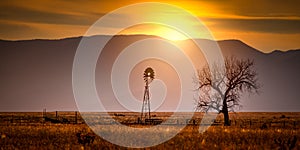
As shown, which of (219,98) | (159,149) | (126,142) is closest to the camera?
(159,149)

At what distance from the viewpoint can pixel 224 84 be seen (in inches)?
3066

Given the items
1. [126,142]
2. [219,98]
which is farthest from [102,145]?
[219,98]

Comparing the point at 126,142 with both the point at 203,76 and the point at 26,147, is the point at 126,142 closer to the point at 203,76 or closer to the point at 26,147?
the point at 26,147

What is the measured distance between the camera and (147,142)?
3850 cm

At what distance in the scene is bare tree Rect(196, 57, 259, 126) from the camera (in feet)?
252

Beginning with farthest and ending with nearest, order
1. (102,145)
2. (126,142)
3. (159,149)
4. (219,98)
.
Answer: (219,98) → (126,142) → (102,145) → (159,149)

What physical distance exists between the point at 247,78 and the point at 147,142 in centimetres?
4024

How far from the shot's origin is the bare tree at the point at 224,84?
252ft

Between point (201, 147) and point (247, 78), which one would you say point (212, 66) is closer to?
point (247, 78)

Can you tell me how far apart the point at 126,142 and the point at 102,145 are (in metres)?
3.13

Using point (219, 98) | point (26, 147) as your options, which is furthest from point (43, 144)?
point (219, 98)

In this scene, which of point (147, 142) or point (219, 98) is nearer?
point (147, 142)

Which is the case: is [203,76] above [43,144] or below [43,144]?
above

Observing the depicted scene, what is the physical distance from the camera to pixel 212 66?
8025cm
